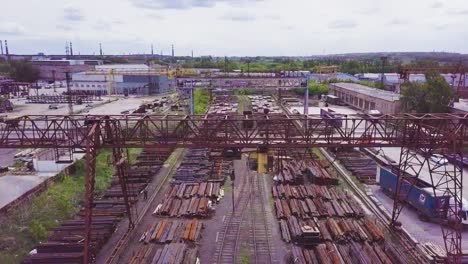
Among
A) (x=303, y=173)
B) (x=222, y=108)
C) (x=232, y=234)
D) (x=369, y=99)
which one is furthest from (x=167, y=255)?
(x=222, y=108)

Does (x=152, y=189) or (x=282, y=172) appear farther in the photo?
(x=282, y=172)

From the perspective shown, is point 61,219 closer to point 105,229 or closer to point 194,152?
point 105,229

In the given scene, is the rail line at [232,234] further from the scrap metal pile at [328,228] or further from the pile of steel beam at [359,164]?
the pile of steel beam at [359,164]

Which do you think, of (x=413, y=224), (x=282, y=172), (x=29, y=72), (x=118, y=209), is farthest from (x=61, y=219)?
(x=29, y=72)

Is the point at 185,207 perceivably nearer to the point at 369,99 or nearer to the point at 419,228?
the point at 419,228

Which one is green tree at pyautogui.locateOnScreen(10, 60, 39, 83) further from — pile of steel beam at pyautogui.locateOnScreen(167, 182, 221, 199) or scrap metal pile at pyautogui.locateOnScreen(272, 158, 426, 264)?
scrap metal pile at pyautogui.locateOnScreen(272, 158, 426, 264)
